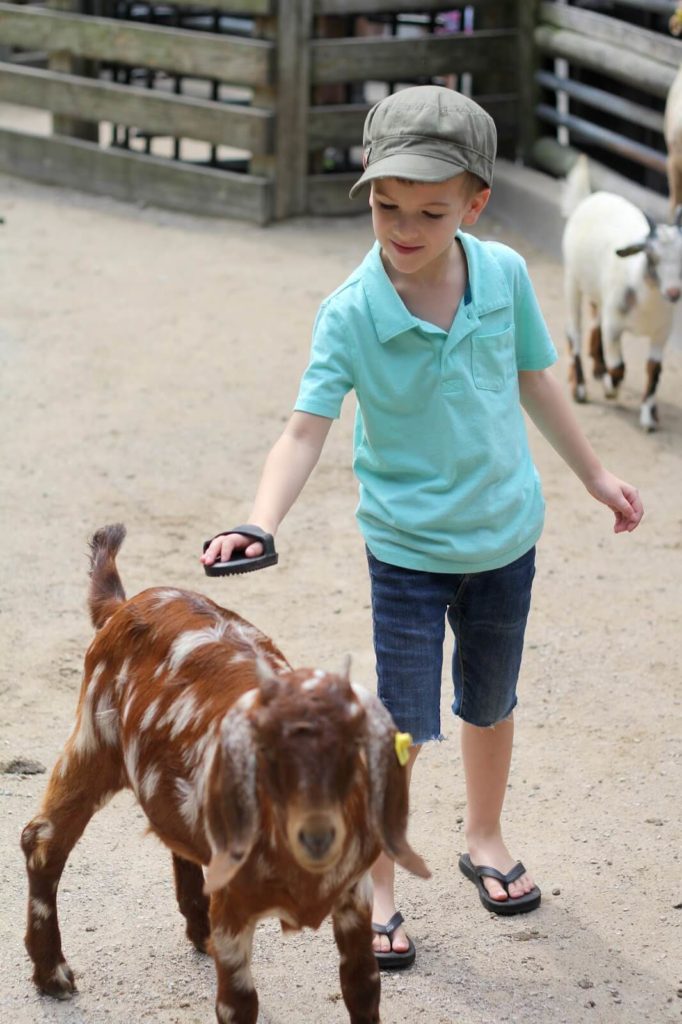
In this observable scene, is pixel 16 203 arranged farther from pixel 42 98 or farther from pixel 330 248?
pixel 330 248

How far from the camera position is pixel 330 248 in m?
8.77

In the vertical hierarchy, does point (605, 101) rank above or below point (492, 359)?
below

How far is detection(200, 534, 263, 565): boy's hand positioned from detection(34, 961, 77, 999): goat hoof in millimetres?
1122

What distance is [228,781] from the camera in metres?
2.12

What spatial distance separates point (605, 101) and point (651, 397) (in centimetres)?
319

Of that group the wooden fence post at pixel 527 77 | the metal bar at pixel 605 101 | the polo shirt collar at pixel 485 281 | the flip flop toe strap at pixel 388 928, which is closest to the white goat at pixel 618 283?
the metal bar at pixel 605 101

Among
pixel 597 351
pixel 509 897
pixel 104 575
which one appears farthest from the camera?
pixel 597 351

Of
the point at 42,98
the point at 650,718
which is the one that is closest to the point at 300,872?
the point at 650,718

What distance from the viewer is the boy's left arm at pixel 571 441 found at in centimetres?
302

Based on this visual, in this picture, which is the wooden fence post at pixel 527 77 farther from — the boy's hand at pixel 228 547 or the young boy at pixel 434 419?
the boy's hand at pixel 228 547

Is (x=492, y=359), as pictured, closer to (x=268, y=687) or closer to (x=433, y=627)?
(x=433, y=627)

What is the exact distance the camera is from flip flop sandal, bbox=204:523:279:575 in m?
2.29

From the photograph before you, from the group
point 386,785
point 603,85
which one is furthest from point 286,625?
point 603,85

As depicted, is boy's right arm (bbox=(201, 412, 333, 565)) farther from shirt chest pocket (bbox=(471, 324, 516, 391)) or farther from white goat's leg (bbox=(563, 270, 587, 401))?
white goat's leg (bbox=(563, 270, 587, 401))
